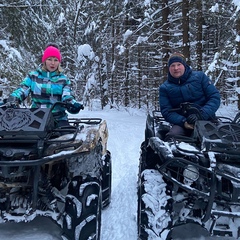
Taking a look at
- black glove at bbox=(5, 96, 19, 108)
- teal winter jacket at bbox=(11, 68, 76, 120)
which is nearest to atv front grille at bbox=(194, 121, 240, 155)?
teal winter jacket at bbox=(11, 68, 76, 120)

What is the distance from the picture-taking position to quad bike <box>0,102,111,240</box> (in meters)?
2.67

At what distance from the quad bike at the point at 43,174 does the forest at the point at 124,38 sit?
689cm

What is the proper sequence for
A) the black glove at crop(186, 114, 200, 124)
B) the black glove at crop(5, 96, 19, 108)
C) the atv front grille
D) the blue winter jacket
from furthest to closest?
the blue winter jacket
the black glove at crop(186, 114, 200, 124)
the black glove at crop(5, 96, 19, 108)
the atv front grille

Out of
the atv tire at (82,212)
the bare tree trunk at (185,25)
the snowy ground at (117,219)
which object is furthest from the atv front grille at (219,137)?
the bare tree trunk at (185,25)

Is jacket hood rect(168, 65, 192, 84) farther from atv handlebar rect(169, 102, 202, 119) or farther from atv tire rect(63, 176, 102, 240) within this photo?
atv tire rect(63, 176, 102, 240)

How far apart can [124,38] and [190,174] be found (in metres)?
12.3

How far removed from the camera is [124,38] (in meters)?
14.3

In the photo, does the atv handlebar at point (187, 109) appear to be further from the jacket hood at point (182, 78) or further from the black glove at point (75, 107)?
the black glove at point (75, 107)

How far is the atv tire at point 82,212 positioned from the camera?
8.72ft

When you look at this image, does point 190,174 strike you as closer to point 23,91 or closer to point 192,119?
point 192,119

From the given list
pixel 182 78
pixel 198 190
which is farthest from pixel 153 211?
pixel 182 78

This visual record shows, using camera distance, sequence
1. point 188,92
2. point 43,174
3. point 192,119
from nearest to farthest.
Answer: point 43,174 → point 192,119 → point 188,92

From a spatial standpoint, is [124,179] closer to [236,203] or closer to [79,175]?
[79,175]

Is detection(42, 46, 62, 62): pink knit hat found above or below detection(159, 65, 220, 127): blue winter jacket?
above
